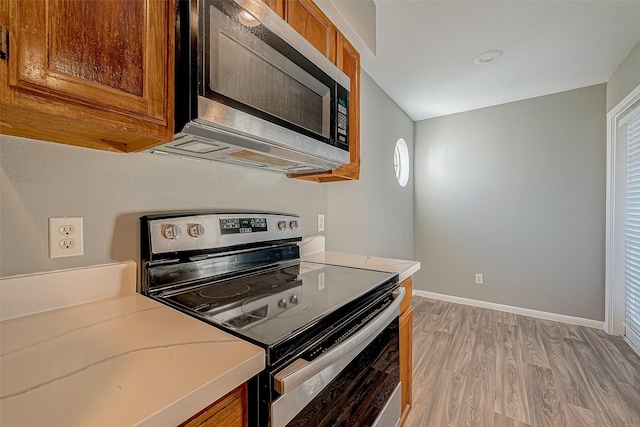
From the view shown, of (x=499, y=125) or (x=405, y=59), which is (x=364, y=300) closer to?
(x=405, y=59)

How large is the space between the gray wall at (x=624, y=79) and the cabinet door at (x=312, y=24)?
2.43 m

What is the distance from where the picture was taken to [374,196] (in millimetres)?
2732

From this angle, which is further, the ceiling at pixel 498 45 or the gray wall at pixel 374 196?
the gray wall at pixel 374 196

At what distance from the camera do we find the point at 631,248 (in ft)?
8.13

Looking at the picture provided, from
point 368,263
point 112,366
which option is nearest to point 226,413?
point 112,366

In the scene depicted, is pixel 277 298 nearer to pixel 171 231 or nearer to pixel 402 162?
pixel 171 231

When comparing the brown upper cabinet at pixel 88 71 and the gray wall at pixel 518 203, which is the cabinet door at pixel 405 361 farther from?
the gray wall at pixel 518 203

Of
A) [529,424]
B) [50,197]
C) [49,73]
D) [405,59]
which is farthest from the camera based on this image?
[405,59]

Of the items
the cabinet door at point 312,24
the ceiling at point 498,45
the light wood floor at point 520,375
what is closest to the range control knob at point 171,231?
the cabinet door at point 312,24

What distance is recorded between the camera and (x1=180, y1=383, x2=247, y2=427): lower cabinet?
52 cm

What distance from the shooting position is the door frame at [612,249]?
8.59ft

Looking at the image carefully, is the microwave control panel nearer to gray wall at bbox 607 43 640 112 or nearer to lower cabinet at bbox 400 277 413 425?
lower cabinet at bbox 400 277 413 425

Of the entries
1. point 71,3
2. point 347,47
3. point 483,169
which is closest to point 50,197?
point 71,3

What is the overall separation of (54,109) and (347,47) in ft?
4.59
